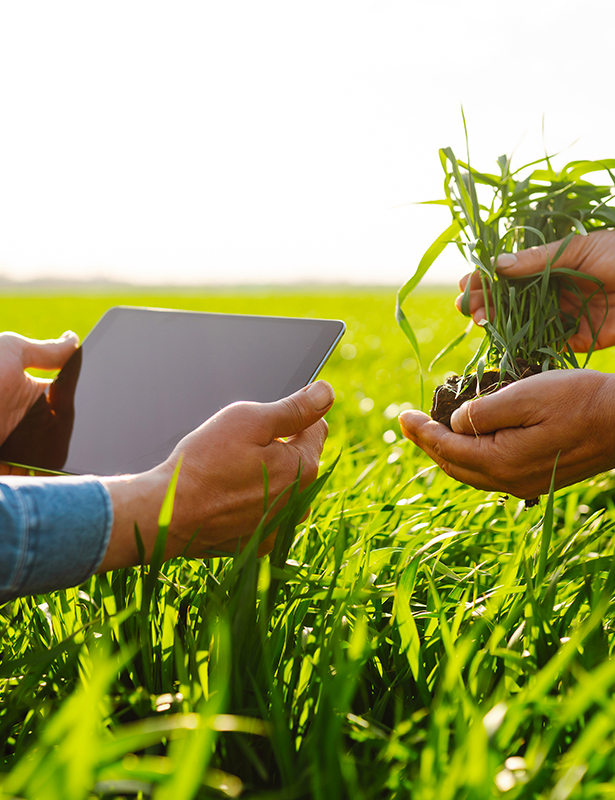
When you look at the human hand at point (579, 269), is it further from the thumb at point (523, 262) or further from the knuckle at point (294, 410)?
the knuckle at point (294, 410)

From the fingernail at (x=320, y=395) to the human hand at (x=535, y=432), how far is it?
354 mm

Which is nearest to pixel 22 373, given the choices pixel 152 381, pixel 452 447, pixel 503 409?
pixel 152 381

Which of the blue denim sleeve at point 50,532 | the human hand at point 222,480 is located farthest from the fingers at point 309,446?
the blue denim sleeve at point 50,532

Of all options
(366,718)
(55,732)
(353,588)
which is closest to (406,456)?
(353,588)

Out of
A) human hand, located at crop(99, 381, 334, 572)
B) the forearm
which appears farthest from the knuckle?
the forearm

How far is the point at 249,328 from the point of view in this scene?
1.54 metres

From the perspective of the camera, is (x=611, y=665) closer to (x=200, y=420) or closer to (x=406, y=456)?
(x=200, y=420)

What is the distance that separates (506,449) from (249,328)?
0.76 metres

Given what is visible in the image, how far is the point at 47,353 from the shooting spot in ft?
5.79

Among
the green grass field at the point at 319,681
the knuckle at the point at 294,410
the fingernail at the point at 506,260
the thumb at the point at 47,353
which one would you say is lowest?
the green grass field at the point at 319,681

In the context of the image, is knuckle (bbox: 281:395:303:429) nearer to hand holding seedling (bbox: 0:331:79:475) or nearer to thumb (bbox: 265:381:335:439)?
thumb (bbox: 265:381:335:439)

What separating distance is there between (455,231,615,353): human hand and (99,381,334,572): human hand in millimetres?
630

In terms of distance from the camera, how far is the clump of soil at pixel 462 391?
1403 mm

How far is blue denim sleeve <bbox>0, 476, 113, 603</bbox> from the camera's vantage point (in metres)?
0.81
